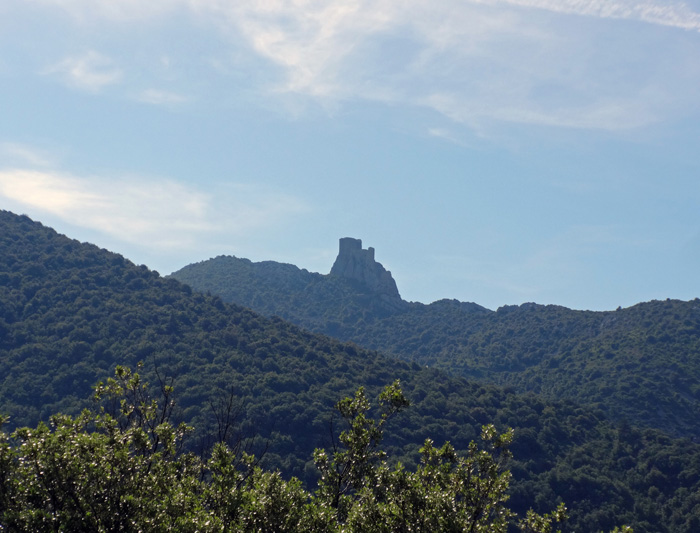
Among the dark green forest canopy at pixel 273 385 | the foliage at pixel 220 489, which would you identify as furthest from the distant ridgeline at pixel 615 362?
the foliage at pixel 220 489

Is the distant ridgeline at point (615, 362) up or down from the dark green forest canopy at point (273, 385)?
up

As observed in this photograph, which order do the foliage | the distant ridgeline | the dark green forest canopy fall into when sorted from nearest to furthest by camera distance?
the foliage → the dark green forest canopy → the distant ridgeline

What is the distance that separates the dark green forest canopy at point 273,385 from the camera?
267 feet

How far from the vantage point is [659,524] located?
76312 mm

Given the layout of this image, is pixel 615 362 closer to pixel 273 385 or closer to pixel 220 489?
pixel 273 385

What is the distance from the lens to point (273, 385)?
333 feet

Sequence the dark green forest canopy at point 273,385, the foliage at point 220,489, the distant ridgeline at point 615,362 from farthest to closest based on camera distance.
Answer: the distant ridgeline at point 615,362, the dark green forest canopy at point 273,385, the foliage at point 220,489

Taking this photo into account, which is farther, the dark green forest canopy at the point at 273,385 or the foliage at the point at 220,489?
the dark green forest canopy at the point at 273,385

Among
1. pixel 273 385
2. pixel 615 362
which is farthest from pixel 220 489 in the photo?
pixel 615 362

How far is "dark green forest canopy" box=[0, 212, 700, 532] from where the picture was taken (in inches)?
3204

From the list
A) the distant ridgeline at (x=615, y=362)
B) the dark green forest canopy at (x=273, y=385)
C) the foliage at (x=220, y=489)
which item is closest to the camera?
the foliage at (x=220, y=489)

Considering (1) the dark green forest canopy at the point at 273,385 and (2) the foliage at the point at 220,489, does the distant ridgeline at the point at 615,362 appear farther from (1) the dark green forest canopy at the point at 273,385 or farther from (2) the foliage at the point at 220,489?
(2) the foliage at the point at 220,489

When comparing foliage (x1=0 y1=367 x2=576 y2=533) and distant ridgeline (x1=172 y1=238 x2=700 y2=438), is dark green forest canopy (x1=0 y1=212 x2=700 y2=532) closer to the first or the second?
distant ridgeline (x1=172 y1=238 x2=700 y2=438)

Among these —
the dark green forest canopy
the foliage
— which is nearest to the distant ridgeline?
the dark green forest canopy
